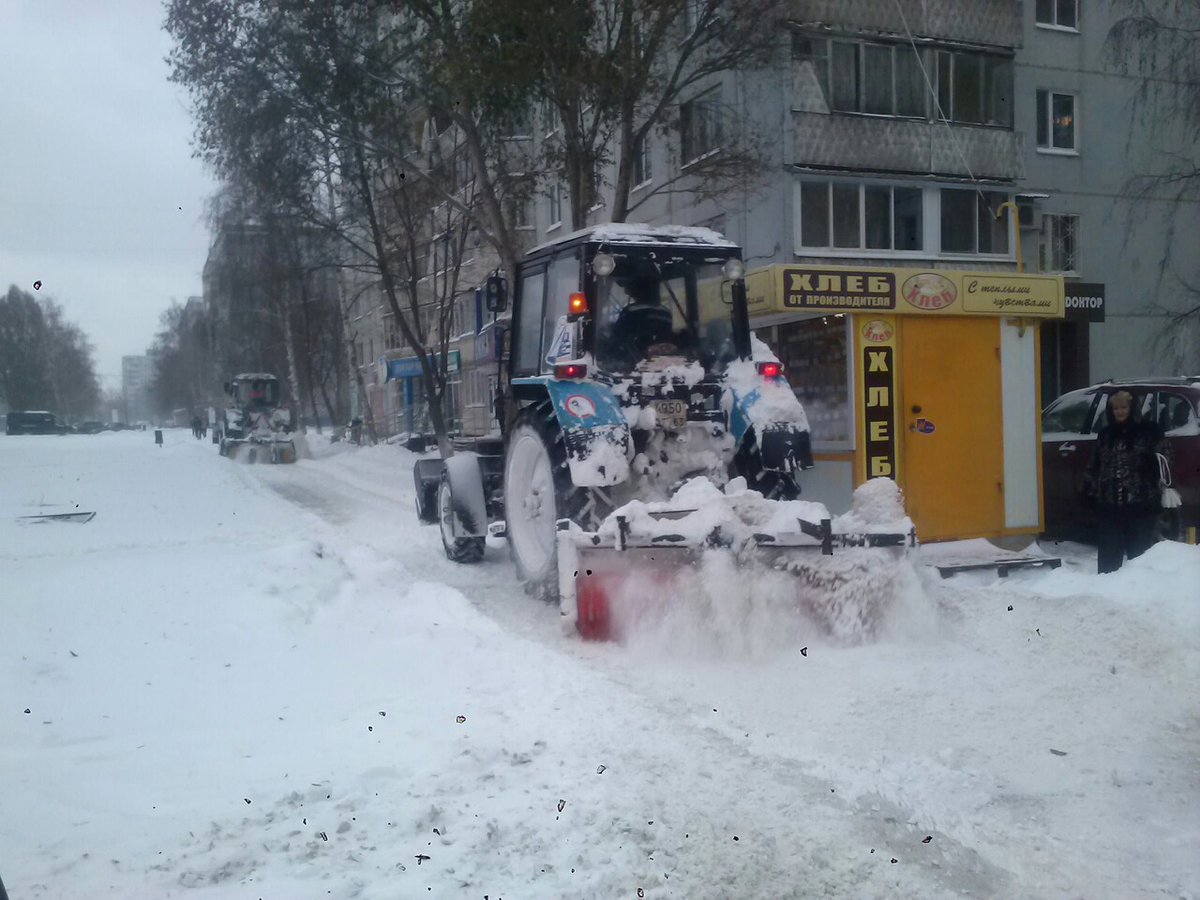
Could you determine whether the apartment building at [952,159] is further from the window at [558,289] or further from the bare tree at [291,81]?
the window at [558,289]

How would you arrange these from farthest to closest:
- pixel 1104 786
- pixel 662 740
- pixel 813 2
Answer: pixel 813 2
pixel 662 740
pixel 1104 786

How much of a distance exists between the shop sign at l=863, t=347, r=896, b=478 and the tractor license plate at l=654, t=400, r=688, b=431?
2710 mm

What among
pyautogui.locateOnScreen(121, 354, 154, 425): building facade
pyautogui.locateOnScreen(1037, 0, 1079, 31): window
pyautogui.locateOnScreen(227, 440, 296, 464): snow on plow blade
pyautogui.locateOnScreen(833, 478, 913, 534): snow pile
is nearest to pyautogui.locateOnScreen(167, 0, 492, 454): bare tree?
pyautogui.locateOnScreen(833, 478, 913, 534): snow pile

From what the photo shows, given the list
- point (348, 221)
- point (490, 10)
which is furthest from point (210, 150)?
point (490, 10)

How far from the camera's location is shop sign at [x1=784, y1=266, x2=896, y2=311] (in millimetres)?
9289

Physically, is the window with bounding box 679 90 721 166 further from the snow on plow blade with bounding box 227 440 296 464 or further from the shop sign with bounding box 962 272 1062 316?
the snow on plow blade with bounding box 227 440 296 464

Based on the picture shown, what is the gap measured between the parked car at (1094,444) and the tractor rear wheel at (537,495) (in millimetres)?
4626

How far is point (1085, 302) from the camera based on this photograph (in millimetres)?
24547

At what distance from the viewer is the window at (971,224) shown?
22.9 meters

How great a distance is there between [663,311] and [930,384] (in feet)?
10.5

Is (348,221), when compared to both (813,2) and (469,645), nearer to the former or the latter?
(813,2)

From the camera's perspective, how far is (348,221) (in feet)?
74.3

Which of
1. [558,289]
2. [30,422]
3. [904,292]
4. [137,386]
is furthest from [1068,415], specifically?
[137,386]

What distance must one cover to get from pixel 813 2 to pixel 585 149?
8.16m
